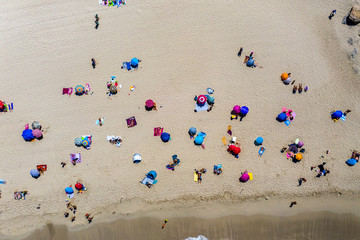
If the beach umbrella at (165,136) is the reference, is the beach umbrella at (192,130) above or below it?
above

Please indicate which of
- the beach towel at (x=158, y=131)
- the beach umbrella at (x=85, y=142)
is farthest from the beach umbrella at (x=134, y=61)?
the beach umbrella at (x=85, y=142)

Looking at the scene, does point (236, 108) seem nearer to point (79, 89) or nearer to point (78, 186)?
point (79, 89)

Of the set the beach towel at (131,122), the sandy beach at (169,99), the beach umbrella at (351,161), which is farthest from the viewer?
the beach towel at (131,122)

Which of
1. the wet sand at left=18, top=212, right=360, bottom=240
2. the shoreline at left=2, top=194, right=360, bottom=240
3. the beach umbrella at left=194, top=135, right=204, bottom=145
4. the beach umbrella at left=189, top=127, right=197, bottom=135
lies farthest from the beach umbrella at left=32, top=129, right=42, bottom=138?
the beach umbrella at left=194, top=135, right=204, bottom=145

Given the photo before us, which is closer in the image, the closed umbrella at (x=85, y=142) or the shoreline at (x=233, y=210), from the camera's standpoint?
the shoreline at (x=233, y=210)

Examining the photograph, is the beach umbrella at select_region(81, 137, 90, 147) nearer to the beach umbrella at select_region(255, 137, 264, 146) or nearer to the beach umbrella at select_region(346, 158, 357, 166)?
the beach umbrella at select_region(255, 137, 264, 146)

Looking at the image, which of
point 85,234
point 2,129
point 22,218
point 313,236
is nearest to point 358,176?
point 313,236

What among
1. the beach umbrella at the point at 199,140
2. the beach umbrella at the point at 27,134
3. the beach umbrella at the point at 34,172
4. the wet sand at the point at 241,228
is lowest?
the wet sand at the point at 241,228

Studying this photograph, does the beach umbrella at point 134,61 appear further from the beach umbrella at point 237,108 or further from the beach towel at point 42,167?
the beach towel at point 42,167

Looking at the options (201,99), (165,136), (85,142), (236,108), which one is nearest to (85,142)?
(85,142)
